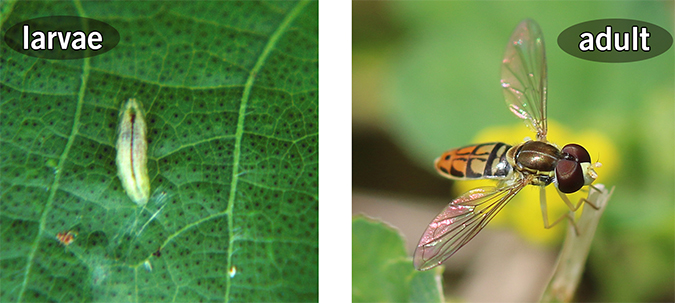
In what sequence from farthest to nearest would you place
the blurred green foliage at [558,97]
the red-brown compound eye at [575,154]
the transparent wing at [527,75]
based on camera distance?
the blurred green foliage at [558,97] < the transparent wing at [527,75] < the red-brown compound eye at [575,154]

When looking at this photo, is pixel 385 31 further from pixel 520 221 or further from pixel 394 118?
pixel 520 221

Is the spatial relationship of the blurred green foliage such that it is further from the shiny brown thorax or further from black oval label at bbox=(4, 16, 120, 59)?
black oval label at bbox=(4, 16, 120, 59)

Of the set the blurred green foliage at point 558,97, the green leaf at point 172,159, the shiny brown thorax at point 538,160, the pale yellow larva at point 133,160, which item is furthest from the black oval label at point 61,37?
the shiny brown thorax at point 538,160

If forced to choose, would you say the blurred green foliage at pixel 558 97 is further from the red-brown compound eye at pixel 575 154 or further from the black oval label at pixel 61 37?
the black oval label at pixel 61 37

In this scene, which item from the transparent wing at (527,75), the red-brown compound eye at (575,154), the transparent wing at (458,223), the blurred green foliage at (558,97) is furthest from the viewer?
the blurred green foliage at (558,97)

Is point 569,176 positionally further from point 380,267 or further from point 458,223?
point 380,267
